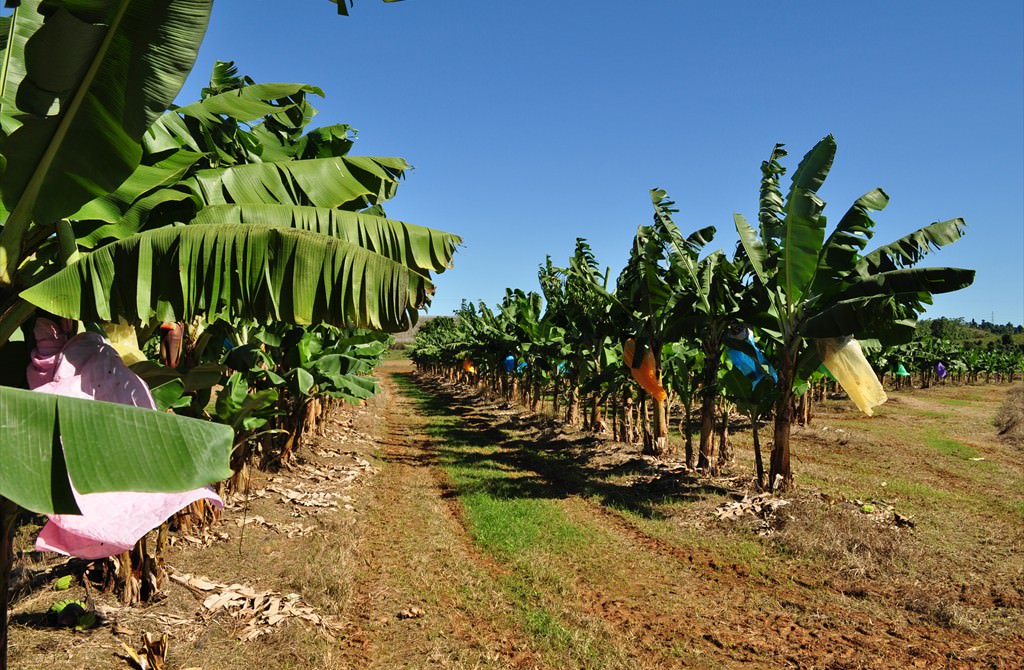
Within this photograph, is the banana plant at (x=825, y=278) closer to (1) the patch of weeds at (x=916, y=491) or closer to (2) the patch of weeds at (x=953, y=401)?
(1) the patch of weeds at (x=916, y=491)

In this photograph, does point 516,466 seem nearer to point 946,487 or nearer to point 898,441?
point 946,487

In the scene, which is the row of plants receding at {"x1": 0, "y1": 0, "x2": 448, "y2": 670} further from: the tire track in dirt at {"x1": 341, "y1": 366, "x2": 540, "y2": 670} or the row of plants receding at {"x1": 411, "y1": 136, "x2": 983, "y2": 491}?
the row of plants receding at {"x1": 411, "y1": 136, "x2": 983, "y2": 491}

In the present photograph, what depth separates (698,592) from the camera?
6680 millimetres

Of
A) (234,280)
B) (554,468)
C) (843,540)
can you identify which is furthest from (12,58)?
(554,468)

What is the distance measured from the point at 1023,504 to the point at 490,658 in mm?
10363

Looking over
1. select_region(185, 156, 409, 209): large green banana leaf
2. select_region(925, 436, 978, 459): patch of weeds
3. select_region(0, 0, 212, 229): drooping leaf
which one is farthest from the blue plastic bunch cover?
select_region(0, 0, 212, 229): drooping leaf

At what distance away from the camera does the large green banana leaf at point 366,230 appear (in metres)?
3.86

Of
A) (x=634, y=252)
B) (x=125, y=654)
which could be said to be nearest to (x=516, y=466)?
(x=634, y=252)

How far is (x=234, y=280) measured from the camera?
3098 mm

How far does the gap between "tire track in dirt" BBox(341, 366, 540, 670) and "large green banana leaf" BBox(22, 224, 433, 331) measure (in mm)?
3524

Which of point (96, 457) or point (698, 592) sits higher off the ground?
point (96, 457)

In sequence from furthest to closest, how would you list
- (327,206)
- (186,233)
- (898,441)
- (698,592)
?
(898,441) → (698,592) → (327,206) → (186,233)

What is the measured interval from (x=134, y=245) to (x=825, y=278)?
877cm

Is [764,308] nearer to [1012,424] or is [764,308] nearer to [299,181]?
[299,181]
